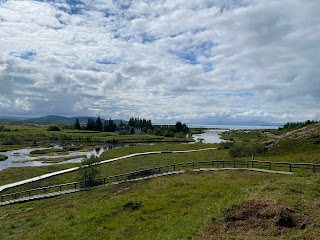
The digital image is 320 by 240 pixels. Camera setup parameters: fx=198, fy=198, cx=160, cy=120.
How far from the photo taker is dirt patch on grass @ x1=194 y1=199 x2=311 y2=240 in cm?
778

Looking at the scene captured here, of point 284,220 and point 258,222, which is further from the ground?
point 284,220

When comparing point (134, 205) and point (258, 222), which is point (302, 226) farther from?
point (134, 205)

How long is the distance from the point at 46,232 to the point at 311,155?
117ft

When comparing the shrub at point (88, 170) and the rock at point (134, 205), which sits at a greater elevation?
the rock at point (134, 205)

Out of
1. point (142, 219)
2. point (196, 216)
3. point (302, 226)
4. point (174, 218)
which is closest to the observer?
point (302, 226)

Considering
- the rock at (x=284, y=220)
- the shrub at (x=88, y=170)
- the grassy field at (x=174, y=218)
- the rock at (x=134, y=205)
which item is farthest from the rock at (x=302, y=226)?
the shrub at (x=88, y=170)

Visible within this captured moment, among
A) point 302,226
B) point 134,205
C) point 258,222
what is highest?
point 302,226

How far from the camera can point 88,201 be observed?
19141mm

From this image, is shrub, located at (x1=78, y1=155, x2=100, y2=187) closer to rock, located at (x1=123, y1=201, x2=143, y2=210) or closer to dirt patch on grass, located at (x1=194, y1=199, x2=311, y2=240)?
rock, located at (x1=123, y1=201, x2=143, y2=210)

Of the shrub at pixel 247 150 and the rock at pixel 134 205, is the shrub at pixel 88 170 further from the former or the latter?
the shrub at pixel 247 150

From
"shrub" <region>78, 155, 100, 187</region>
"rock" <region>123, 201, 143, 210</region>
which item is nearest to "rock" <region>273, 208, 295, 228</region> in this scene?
Result: "rock" <region>123, 201, 143, 210</region>

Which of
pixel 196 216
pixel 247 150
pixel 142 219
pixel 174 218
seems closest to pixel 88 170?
pixel 142 219

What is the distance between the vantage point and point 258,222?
8555 mm

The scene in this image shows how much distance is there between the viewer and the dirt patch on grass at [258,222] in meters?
7.78
